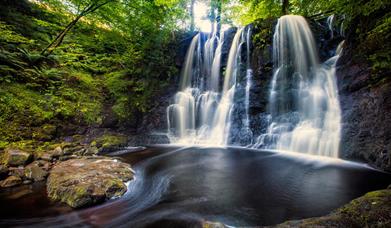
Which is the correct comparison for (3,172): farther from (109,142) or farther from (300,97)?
(300,97)

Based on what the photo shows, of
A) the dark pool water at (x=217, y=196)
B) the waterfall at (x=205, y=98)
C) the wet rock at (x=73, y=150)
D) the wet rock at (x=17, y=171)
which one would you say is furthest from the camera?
the waterfall at (x=205, y=98)

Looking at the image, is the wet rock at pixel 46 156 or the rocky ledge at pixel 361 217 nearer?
the rocky ledge at pixel 361 217

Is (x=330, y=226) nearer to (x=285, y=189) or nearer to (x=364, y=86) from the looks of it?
(x=285, y=189)

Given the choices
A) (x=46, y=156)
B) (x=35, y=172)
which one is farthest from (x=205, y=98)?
(x=35, y=172)

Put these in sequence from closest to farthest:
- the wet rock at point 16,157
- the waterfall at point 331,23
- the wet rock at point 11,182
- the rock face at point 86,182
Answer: the rock face at point 86,182, the wet rock at point 11,182, the wet rock at point 16,157, the waterfall at point 331,23

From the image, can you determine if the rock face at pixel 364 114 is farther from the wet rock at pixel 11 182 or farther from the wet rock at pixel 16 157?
the wet rock at pixel 16 157

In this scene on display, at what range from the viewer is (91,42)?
37.4 feet

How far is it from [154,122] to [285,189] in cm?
810

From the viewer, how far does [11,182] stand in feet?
14.5

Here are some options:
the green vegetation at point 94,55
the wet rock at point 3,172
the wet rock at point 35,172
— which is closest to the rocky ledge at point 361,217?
the green vegetation at point 94,55

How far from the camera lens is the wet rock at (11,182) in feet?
14.3

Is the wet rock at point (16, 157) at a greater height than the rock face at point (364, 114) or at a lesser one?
lesser

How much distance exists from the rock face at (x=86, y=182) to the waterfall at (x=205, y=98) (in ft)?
18.5

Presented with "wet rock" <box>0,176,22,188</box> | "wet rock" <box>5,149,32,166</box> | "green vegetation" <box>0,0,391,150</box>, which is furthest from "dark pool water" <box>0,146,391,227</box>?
"green vegetation" <box>0,0,391,150</box>
